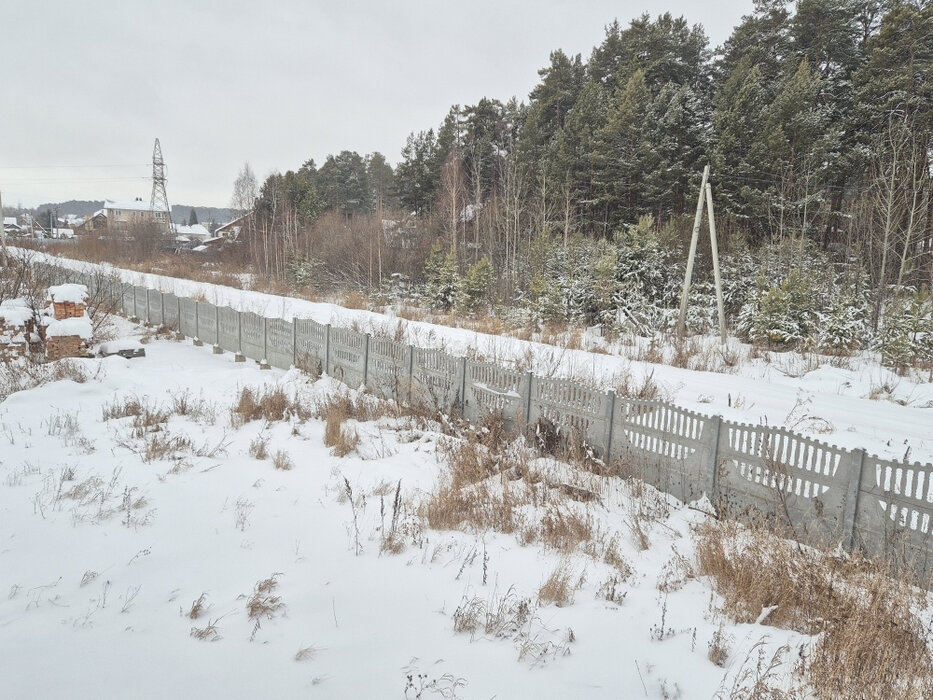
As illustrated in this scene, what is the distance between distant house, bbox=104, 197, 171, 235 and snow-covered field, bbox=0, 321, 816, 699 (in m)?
51.2

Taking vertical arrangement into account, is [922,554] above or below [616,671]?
above

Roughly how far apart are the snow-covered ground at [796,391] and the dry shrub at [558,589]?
134 inches

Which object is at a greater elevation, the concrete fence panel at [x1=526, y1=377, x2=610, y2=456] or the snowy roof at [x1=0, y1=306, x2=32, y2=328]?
the snowy roof at [x1=0, y1=306, x2=32, y2=328]

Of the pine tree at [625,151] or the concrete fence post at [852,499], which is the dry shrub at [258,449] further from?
the pine tree at [625,151]

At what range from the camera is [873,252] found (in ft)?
59.7

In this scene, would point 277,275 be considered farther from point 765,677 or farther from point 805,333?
point 765,677

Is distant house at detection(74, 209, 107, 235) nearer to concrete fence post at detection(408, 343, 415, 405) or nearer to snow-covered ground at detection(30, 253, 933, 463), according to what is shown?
snow-covered ground at detection(30, 253, 933, 463)

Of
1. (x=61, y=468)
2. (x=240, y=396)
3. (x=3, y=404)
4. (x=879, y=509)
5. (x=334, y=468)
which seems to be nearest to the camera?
(x=879, y=509)

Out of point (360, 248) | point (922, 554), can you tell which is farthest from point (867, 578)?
point (360, 248)

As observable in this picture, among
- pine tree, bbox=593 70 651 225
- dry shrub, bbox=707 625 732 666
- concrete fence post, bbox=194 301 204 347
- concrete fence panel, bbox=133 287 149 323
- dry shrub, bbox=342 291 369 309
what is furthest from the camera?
pine tree, bbox=593 70 651 225

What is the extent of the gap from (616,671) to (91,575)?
12.9 feet

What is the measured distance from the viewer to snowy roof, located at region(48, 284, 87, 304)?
37.2 ft

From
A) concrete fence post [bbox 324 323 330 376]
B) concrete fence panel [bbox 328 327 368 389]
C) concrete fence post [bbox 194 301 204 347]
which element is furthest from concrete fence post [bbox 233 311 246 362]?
concrete fence panel [bbox 328 327 368 389]

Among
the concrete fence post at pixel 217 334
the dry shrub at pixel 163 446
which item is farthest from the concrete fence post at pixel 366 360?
the concrete fence post at pixel 217 334
